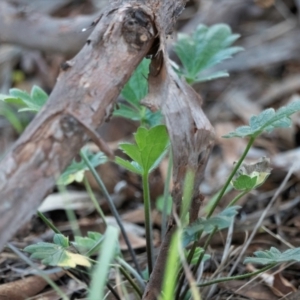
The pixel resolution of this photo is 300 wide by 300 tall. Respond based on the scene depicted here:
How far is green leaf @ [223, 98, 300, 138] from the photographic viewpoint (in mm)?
720

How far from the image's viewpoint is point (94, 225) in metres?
1.31

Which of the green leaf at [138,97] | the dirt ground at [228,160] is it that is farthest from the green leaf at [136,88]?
the dirt ground at [228,160]

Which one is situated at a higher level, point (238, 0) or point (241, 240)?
point (238, 0)

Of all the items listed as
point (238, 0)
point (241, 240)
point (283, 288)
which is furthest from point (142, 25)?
point (238, 0)

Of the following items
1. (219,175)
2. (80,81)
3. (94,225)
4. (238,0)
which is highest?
(80,81)

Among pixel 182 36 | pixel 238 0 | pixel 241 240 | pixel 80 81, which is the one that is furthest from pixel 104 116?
pixel 238 0

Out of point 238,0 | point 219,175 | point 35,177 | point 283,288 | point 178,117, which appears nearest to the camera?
point 35,177

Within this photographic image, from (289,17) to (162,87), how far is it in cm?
183

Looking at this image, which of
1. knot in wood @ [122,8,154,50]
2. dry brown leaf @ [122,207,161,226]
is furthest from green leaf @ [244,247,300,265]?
dry brown leaf @ [122,207,161,226]

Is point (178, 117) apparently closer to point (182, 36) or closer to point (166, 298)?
point (166, 298)

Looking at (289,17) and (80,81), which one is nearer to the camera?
(80,81)

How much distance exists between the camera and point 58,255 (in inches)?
27.4

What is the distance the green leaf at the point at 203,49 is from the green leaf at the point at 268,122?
0.92 feet

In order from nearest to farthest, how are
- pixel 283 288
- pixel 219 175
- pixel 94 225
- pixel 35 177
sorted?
pixel 35 177 → pixel 283 288 → pixel 94 225 → pixel 219 175
